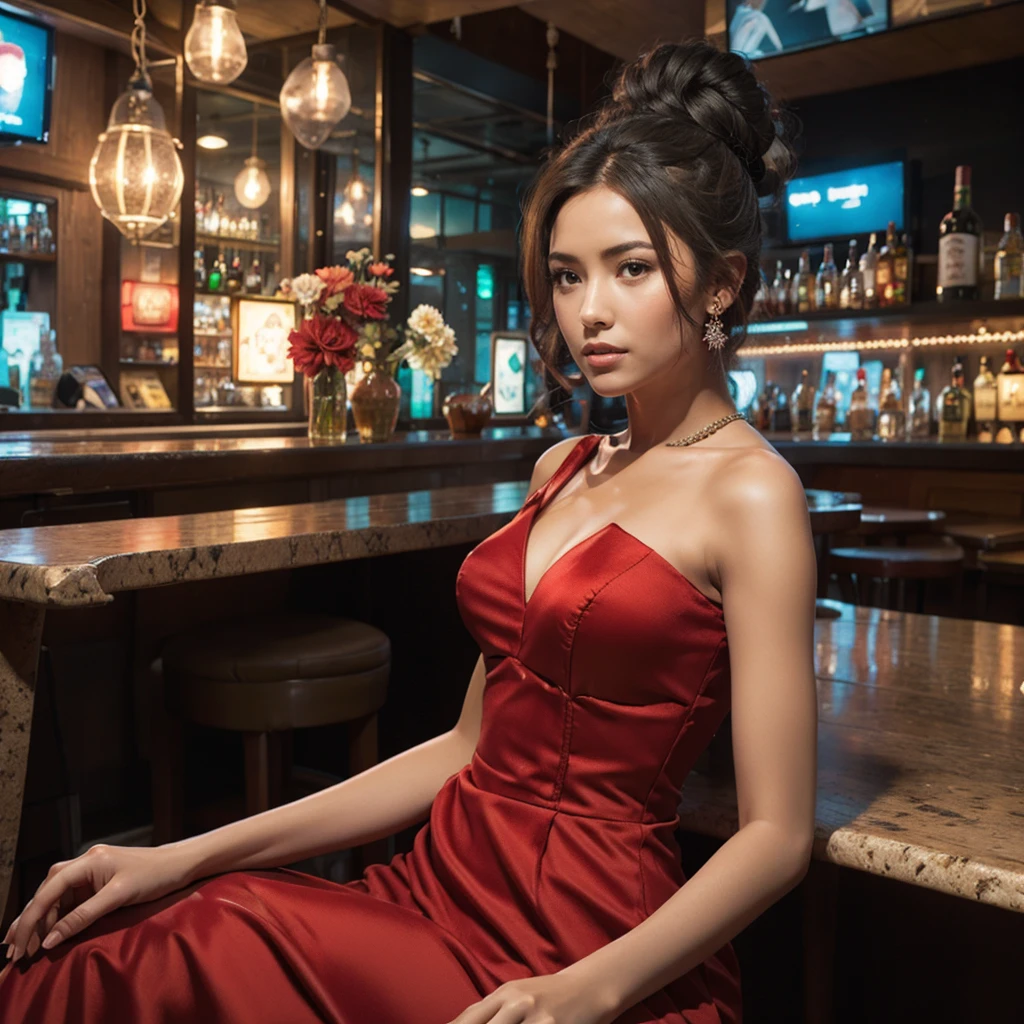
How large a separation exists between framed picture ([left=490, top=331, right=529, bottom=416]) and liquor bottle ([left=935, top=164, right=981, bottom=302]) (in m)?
2.91

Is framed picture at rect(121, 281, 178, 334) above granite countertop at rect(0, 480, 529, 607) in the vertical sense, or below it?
above

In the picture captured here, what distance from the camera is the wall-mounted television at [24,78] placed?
5227mm

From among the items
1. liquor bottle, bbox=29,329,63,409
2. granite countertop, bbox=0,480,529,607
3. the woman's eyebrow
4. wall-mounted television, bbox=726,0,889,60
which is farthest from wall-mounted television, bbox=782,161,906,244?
the woman's eyebrow

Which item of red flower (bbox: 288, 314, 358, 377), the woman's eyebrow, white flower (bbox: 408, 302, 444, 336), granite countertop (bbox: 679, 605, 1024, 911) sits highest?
white flower (bbox: 408, 302, 444, 336)

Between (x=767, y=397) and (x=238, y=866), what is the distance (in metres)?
6.14

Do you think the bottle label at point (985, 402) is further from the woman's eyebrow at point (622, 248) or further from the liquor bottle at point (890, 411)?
the woman's eyebrow at point (622, 248)

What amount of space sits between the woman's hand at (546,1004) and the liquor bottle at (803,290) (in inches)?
231

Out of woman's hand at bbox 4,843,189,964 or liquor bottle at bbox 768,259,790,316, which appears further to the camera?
liquor bottle at bbox 768,259,790,316

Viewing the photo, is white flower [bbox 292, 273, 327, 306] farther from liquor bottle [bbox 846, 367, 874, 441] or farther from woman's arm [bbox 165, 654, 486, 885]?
liquor bottle [bbox 846, 367, 874, 441]

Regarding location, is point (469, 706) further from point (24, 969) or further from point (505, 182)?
point (505, 182)

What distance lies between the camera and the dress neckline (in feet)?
3.59

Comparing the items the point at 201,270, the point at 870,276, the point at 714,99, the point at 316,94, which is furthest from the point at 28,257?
the point at 714,99

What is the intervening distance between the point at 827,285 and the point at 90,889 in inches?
230

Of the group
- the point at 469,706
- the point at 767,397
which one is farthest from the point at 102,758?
the point at 767,397
